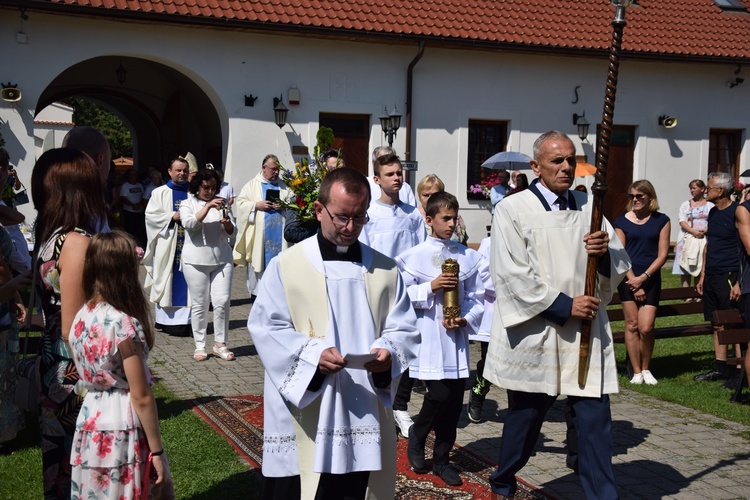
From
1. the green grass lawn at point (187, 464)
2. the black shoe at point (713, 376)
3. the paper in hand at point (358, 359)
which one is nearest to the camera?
the paper in hand at point (358, 359)

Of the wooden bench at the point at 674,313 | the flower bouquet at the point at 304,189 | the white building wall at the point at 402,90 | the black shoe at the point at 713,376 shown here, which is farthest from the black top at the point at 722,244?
the white building wall at the point at 402,90

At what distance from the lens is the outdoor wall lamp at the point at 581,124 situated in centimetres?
2006

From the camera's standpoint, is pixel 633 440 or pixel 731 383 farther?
pixel 731 383

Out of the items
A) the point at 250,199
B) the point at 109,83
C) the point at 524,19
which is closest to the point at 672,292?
the point at 250,199

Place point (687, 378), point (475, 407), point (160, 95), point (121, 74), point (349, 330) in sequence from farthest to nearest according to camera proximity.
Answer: point (160, 95) < point (121, 74) < point (687, 378) < point (475, 407) < point (349, 330)

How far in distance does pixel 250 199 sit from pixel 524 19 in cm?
1086

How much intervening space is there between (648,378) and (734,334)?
3.33 ft

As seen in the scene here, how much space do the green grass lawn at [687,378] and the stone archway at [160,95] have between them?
38.6 ft

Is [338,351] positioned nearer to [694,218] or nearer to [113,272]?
[113,272]

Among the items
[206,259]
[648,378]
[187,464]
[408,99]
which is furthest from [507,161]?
[187,464]

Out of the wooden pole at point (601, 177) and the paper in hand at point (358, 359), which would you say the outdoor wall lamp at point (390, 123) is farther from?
the paper in hand at point (358, 359)

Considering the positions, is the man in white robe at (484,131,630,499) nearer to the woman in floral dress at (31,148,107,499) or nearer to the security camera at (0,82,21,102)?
the woman in floral dress at (31,148,107,499)

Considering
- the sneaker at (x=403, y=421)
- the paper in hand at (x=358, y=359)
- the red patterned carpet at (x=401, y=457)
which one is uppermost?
the paper in hand at (x=358, y=359)

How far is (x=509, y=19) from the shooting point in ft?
65.2
